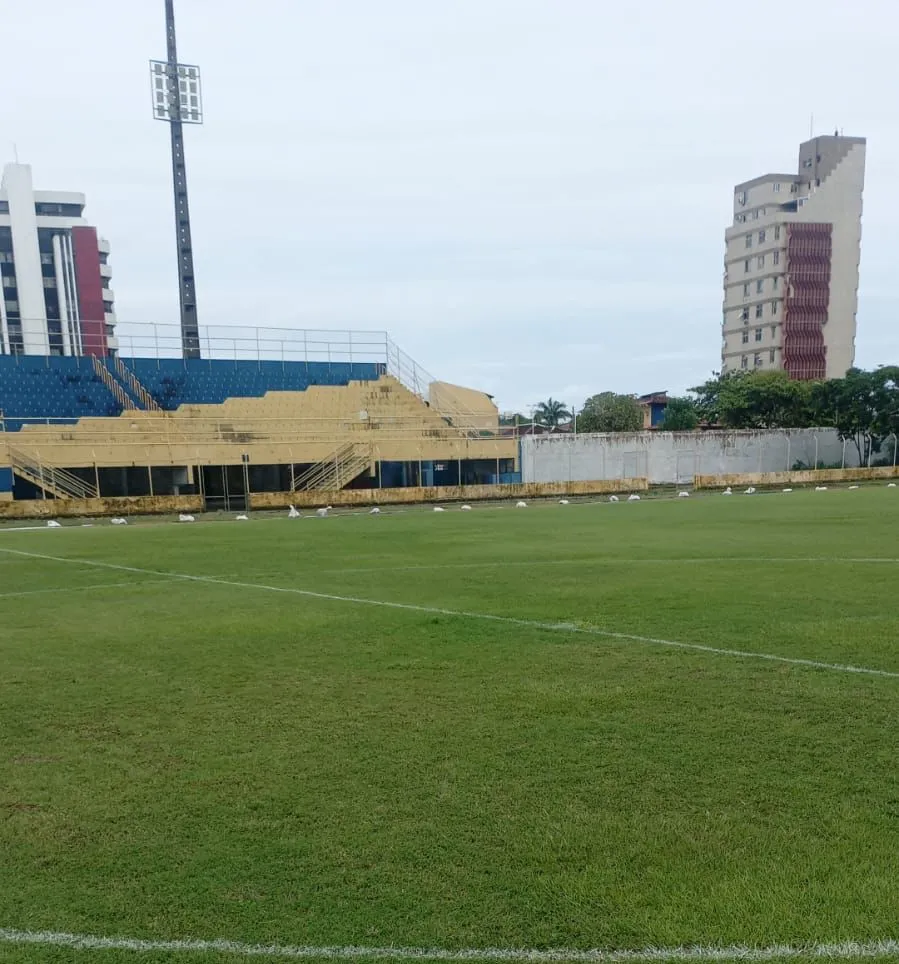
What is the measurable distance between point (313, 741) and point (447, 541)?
11185mm

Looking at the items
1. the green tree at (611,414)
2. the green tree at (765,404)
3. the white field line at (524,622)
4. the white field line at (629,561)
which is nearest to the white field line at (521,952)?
the white field line at (524,622)

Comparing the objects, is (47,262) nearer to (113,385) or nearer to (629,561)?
(113,385)

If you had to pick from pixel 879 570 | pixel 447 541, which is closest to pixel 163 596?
pixel 447 541

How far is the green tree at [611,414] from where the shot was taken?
59406 mm

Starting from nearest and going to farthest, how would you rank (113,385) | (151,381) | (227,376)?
(113,385) < (151,381) < (227,376)

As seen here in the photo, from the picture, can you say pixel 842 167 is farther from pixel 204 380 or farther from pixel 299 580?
pixel 299 580

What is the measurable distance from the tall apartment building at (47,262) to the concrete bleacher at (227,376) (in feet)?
101

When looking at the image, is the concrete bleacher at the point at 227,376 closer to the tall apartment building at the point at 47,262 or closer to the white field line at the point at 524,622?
the white field line at the point at 524,622

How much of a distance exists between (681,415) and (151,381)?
37.4 metres

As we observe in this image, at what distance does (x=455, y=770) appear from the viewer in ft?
13.5

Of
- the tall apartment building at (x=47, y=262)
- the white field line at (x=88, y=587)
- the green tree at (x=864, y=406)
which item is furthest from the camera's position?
the tall apartment building at (x=47, y=262)

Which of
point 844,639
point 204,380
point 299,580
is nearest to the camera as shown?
point 844,639

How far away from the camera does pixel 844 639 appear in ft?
21.5

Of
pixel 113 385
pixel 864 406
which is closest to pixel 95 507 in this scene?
pixel 113 385
